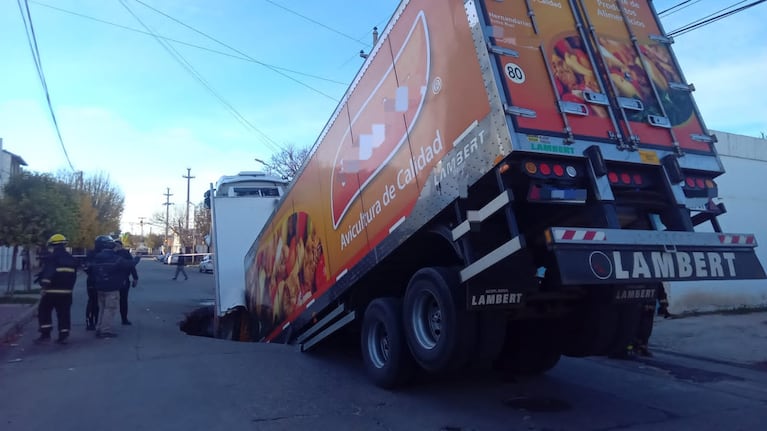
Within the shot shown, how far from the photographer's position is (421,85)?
5781 mm

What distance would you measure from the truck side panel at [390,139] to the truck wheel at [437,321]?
2.01 feet

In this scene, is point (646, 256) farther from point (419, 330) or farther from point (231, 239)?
point (231, 239)

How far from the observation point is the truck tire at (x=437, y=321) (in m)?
5.15

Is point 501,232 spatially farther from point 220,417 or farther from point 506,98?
point 220,417

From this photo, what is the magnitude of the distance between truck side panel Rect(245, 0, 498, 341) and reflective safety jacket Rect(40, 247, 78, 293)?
3.78 meters

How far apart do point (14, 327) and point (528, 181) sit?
32.3 ft

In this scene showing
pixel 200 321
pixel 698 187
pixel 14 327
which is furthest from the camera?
pixel 200 321

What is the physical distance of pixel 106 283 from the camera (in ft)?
33.0

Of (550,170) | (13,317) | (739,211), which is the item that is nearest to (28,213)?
(13,317)

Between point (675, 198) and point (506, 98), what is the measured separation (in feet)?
5.99

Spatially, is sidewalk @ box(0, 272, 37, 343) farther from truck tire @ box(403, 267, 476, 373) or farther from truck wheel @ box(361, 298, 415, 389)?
truck tire @ box(403, 267, 476, 373)

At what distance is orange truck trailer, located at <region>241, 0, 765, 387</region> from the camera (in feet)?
15.5

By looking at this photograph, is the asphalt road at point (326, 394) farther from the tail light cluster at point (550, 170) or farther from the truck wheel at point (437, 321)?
the tail light cluster at point (550, 170)

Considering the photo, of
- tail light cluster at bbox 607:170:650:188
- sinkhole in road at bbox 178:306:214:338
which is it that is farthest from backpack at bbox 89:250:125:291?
tail light cluster at bbox 607:170:650:188
